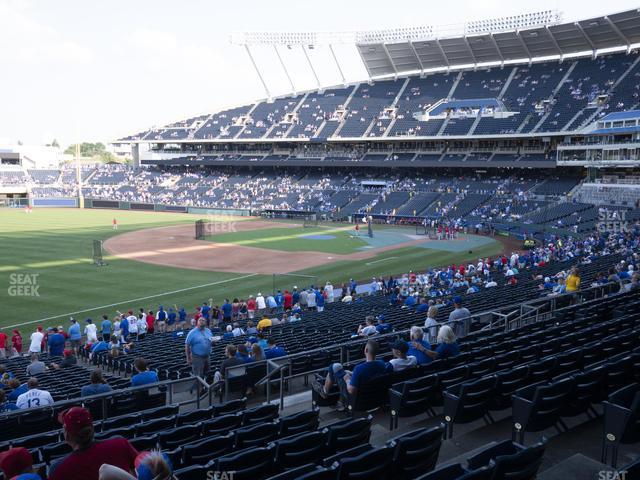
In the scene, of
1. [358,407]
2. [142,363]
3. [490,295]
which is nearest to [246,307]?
[490,295]

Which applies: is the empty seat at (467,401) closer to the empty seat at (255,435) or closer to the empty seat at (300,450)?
the empty seat at (300,450)

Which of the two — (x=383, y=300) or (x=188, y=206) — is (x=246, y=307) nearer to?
(x=383, y=300)

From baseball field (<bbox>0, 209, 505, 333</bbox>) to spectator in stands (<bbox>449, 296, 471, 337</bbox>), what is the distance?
16.6 meters

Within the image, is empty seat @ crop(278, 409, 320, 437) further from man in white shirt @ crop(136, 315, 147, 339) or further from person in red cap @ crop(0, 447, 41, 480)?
man in white shirt @ crop(136, 315, 147, 339)

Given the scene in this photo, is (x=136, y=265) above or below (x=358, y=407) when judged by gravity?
below

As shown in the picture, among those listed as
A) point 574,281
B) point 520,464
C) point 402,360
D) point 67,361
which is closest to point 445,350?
point 402,360

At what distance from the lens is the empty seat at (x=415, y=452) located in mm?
5070

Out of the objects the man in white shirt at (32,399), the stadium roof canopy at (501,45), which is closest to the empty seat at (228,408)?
the man in white shirt at (32,399)

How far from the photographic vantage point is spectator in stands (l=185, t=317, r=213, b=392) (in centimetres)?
1114

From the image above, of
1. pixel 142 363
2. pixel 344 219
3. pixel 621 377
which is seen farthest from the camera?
pixel 344 219

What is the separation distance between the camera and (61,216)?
2643 inches

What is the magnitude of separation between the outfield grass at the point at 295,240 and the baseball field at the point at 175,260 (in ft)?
0.30

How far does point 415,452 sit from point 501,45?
77925 millimetres

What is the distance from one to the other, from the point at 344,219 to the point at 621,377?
196 feet
